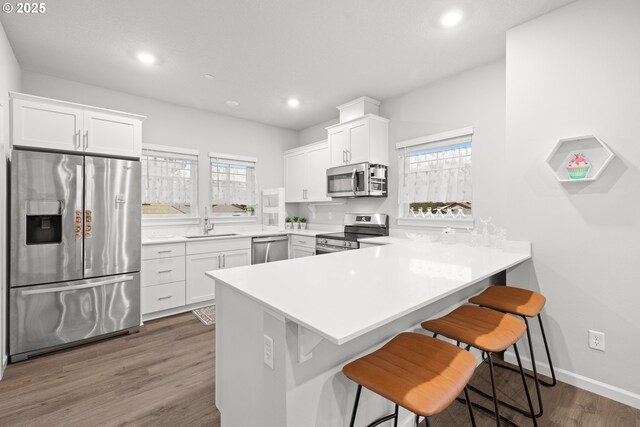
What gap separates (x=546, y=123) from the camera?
2.23 m

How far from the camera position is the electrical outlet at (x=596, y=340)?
2.01 metres

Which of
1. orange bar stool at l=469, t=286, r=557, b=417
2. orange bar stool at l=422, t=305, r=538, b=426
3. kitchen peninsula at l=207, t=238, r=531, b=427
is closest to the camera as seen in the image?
kitchen peninsula at l=207, t=238, r=531, b=427

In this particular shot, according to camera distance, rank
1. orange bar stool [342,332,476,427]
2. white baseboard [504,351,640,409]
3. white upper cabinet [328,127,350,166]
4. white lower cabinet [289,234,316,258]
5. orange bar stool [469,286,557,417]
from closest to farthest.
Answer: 1. orange bar stool [342,332,476,427]
2. orange bar stool [469,286,557,417]
3. white baseboard [504,351,640,409]
4. white upper cabinet [328,127,350,166]
5. white lower cabinet [289,234,316,258]

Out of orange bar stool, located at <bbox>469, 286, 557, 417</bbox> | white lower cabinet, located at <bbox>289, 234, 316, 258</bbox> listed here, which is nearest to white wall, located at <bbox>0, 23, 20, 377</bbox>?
white lower cabinet, located at <bbox>289, 234, 316, 258</bbox>

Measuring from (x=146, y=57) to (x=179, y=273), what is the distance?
240 cm

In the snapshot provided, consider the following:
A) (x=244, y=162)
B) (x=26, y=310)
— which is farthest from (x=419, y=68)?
(x=26, y=310)

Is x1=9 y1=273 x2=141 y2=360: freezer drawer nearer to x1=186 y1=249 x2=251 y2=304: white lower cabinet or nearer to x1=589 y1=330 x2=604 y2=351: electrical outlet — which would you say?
x1=186 y1=249 x2=251 y2=304: white lower cabinet

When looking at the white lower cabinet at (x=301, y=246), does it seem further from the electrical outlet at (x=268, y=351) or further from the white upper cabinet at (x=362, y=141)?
the electrical outlet at (x=268, y=351)

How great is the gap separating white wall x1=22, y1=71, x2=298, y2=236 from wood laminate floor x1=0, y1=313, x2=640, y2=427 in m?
2.42

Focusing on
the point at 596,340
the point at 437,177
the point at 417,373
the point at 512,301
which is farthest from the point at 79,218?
the point at 596,340

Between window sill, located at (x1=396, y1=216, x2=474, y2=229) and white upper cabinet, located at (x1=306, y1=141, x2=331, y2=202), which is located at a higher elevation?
white upper cabinet, located at (x1=306, y1=141, x2=331, y2=202)

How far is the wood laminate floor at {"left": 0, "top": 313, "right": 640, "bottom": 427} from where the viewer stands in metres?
1.78

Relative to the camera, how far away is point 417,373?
1.10 metres

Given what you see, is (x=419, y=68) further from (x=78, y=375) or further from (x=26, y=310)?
(x=26, y=310)
